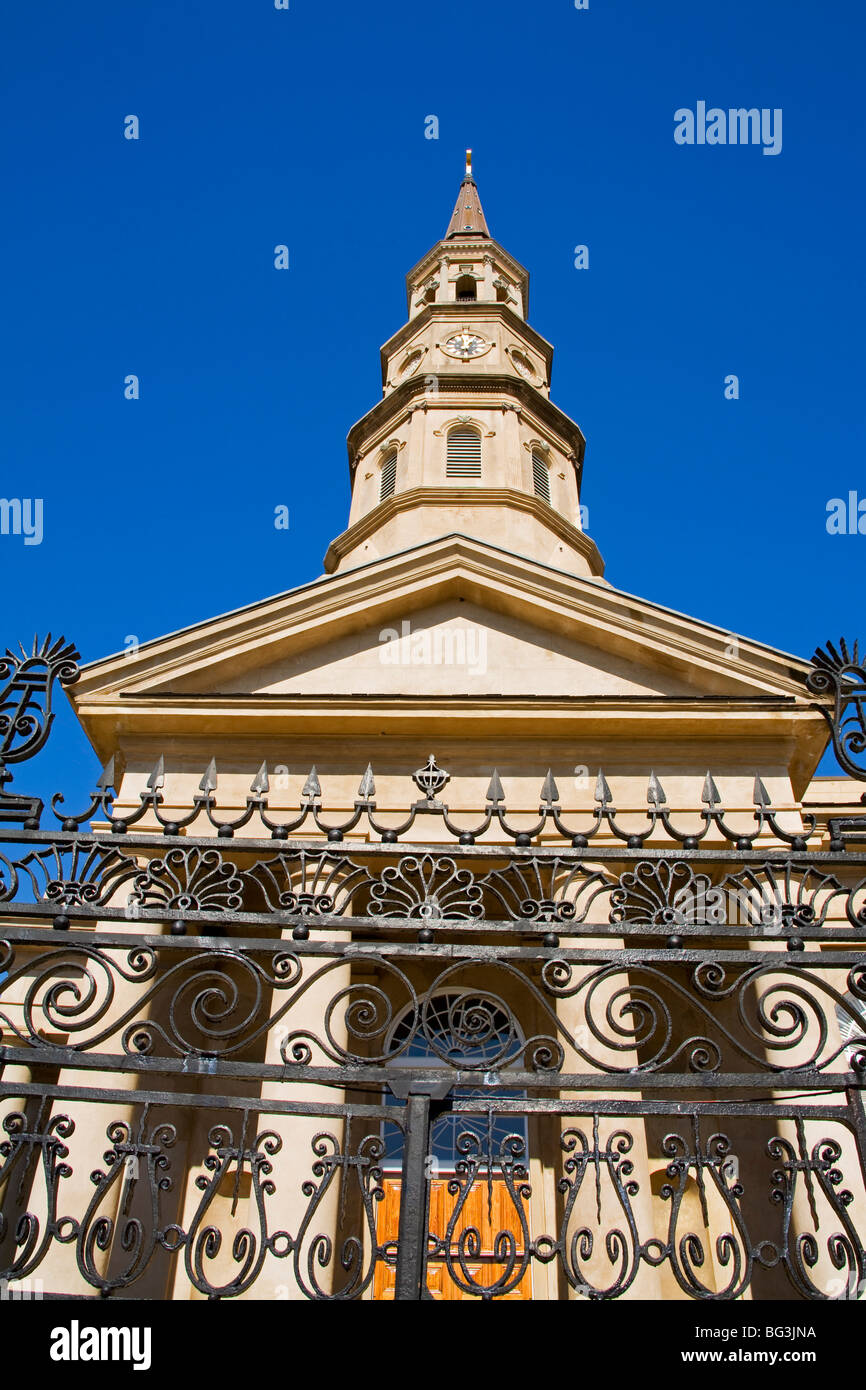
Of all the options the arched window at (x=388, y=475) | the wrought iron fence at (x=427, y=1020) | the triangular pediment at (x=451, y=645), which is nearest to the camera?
the wrought iron fence at (x=427, y=1020)

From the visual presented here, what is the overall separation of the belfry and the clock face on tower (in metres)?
11.2

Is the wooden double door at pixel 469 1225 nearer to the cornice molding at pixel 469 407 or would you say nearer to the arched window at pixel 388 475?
the arched window at pixel 388 475

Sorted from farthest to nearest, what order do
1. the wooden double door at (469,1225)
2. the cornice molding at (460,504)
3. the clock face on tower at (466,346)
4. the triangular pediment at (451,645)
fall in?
the clock face on tower at (466,346) < the cornice molding at (460,504) < the triangular pediment at (451,645) < the wooden double door at (469,1225)

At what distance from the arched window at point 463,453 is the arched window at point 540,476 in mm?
1369

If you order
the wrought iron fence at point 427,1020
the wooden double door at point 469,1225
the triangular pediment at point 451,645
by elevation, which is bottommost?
the wooden double door at point 469,1225

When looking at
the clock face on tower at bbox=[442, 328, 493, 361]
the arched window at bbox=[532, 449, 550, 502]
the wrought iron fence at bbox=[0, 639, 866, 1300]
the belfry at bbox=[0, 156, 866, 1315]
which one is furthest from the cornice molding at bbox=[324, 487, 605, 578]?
the wrought iron fence at bbox=[0, 639, 866, 1300]

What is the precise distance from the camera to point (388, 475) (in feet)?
75.5

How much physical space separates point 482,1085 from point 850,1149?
654 centimetres

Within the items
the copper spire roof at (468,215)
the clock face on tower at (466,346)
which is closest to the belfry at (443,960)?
the clock face on tower at (466,346)

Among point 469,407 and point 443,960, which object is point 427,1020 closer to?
point 443,960

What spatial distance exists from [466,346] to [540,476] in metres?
4.03

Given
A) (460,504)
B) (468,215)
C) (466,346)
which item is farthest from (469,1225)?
(468,215)

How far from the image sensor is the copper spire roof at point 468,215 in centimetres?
2943
